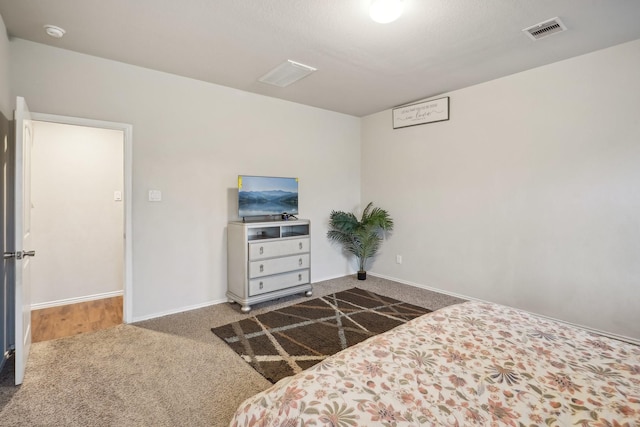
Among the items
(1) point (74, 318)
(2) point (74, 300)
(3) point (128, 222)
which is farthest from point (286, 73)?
(2) point (74, 300)

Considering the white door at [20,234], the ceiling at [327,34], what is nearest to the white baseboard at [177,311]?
the white door at [20,234]

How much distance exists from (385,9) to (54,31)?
2.53m

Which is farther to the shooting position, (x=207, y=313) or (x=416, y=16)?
(x=207, y=313)

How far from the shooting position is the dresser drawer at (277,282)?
340cm

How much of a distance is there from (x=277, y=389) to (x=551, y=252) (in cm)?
319

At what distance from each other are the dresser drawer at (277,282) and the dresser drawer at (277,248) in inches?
10.2

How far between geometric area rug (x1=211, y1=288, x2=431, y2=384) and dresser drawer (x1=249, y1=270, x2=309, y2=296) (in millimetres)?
272

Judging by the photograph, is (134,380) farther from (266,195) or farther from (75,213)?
(75,213)

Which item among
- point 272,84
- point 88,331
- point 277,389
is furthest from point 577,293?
point 88,331

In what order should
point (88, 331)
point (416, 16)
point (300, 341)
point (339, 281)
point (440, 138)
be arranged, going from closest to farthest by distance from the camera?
point (416, 16) → point (300, 341) → point (88, 331) → point (440, 138) → point (339, 281)

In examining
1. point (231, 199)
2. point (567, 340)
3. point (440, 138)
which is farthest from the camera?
point (440, 138)

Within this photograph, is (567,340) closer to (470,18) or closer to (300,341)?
(300,341)

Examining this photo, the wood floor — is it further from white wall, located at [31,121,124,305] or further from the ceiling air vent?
the ceiling air vent

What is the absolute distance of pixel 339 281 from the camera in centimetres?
456
